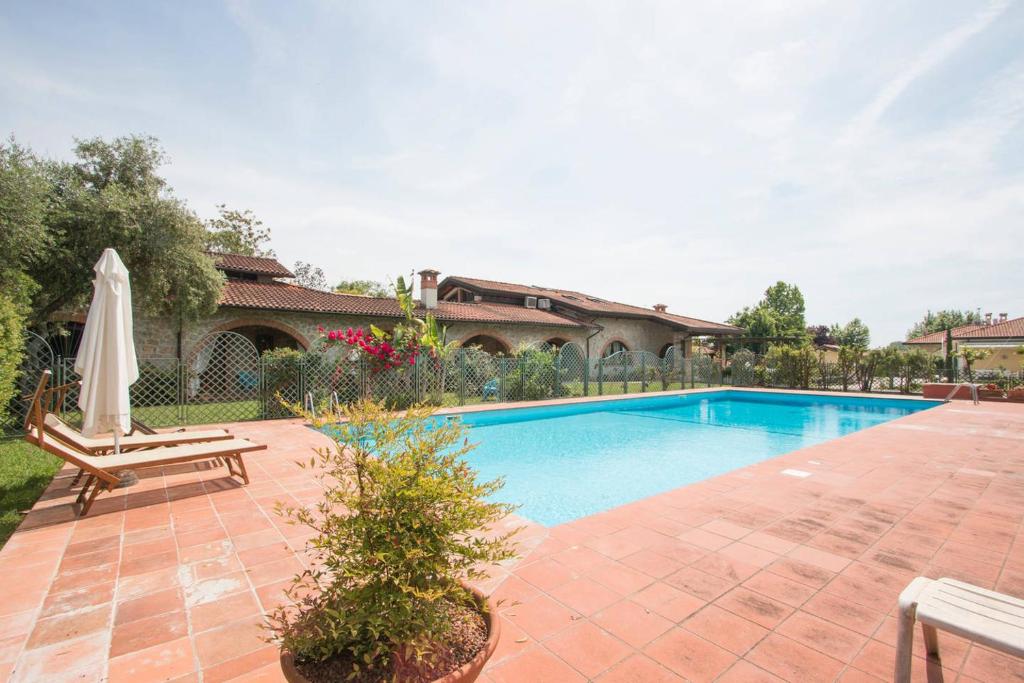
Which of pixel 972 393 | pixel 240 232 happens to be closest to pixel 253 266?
pixel 240 232

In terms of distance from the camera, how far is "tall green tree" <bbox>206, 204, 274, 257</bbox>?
3094 centimetres

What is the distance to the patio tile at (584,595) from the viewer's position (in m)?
2.70

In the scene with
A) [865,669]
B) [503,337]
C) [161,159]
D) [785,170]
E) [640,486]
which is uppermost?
[161,159]

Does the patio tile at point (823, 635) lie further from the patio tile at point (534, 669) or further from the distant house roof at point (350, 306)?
the distant house roof at point (350, 306)

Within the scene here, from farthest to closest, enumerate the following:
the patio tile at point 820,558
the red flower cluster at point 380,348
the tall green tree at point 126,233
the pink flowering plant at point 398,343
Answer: the pink flowering plant at point 398,343 → the red flower cluster at point 380,348 → the tall green tree at point 126,233 → the patio tile at point 820,558

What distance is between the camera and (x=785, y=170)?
37.2 feet

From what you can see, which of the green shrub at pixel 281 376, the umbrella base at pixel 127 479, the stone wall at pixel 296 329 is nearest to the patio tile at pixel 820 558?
the umbrella base at pixel 127 479

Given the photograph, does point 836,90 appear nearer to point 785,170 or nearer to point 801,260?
point 785,170

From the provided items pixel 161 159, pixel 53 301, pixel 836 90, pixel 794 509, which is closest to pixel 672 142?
pixel 836 90

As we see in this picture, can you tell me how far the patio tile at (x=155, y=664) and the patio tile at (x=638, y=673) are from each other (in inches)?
80.0

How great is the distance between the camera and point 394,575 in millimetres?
1591

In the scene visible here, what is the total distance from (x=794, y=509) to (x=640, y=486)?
9.06 feet

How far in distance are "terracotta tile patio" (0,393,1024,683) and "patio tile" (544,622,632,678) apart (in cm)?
1

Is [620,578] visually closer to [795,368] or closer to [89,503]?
[89,503]
